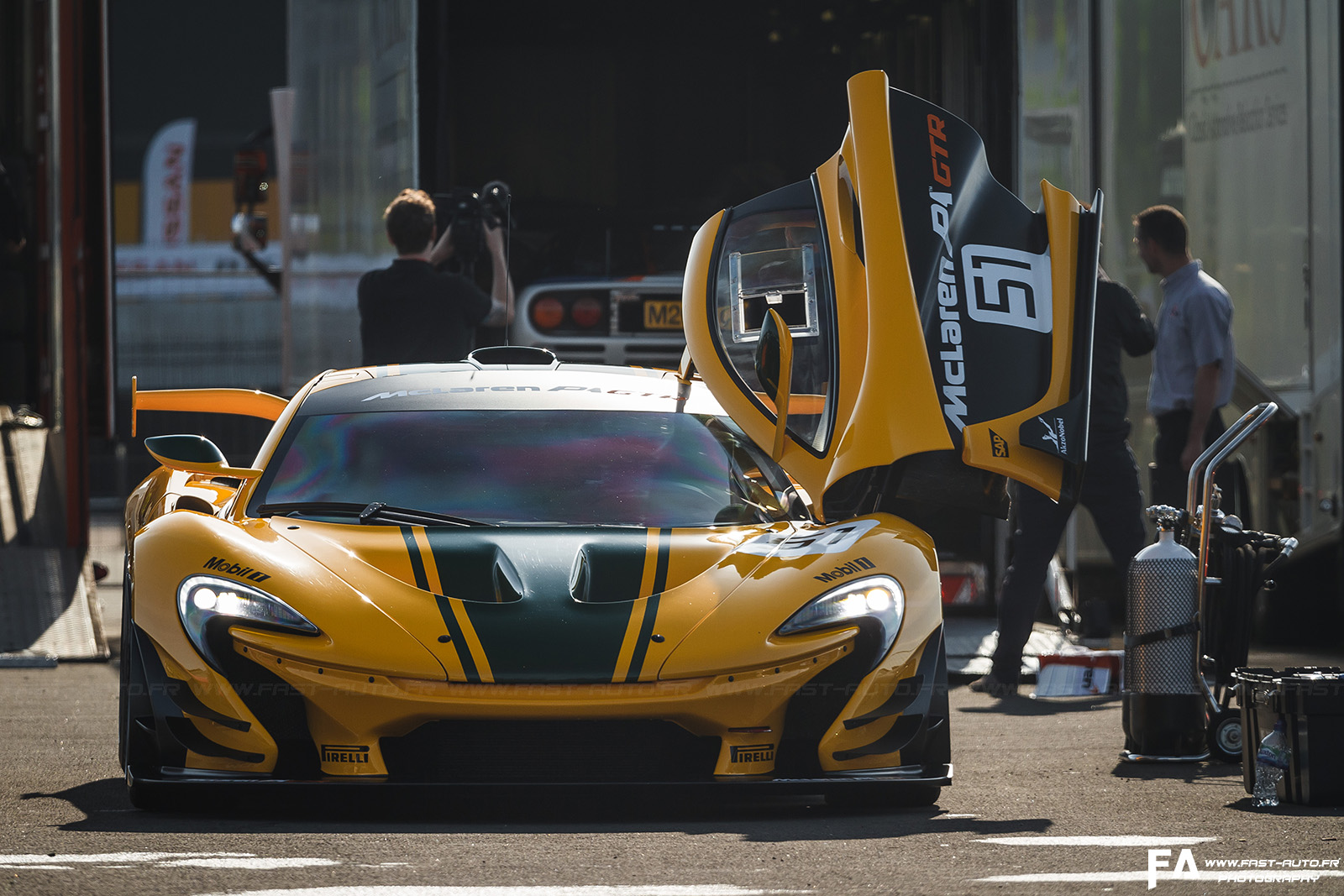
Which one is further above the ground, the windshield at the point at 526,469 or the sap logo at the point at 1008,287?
the sap logo at the point at 1008,287

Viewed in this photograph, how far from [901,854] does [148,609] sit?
1.88 metres

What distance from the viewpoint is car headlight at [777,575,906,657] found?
187 inches

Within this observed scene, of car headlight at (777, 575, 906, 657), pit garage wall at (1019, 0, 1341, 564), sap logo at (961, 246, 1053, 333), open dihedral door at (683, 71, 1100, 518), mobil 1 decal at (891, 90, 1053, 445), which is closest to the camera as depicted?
car headlight at (777, 575, 906, 657)

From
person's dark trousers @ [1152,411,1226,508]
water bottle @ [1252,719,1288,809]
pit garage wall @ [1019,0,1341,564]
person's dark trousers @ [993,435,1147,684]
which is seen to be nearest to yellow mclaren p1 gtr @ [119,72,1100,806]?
water bottle @ [1252,719,1288,809]

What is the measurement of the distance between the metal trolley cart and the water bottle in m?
0.84

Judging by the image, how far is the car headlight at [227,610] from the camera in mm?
4645

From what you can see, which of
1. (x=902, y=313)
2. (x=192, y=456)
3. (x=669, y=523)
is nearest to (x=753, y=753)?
(x=669, y=523)

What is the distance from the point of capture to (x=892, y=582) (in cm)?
490

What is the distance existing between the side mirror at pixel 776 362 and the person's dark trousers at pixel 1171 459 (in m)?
3.00

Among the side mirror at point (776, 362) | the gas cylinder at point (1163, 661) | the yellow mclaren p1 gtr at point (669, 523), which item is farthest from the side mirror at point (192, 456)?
the gas cylinder at point (1163, 661)

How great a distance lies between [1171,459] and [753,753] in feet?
13.7

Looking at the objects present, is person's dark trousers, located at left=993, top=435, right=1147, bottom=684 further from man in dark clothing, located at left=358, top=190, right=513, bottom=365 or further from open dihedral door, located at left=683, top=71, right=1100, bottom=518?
man in dark clothing, located at left=358, top=190, right=513, bottom=365

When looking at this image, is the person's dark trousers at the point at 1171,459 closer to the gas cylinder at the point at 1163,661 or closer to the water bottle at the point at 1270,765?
the gas cylinder at the point at 1163,661

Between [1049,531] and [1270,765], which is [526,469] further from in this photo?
[1049,531]
